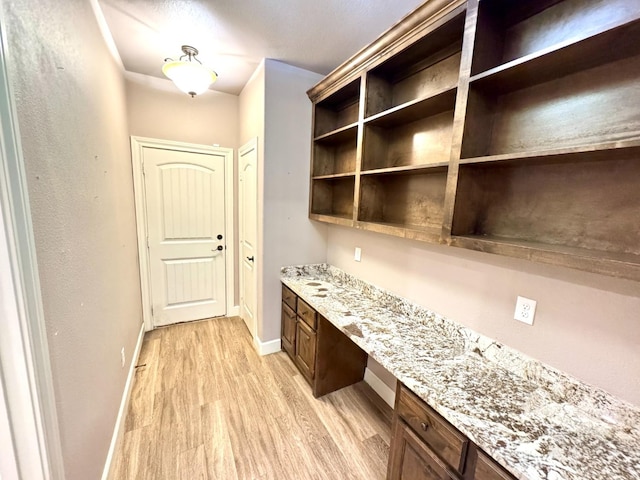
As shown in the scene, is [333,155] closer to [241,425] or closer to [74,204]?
[74,204]

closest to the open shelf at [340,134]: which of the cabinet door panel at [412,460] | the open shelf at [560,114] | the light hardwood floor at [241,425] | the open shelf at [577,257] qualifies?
the open shelf at [560,114]

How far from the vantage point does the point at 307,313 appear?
212cm

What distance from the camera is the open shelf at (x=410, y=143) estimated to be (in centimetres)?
155

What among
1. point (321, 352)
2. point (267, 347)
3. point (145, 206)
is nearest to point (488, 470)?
point (321, 352)

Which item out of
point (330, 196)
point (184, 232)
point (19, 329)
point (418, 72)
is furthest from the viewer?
point (184, 232)

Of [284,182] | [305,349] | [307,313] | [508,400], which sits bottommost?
[305,349]

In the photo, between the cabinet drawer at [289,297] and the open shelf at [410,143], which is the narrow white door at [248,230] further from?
the open shelf at [410,143]

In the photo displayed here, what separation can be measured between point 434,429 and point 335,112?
2459 mm

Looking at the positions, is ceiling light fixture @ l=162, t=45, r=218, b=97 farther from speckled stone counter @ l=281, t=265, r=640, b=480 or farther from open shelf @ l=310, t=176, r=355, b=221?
speckled stone counter @ l=281, t=265, r=640, b=480

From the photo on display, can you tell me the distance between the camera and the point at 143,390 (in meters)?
2.10

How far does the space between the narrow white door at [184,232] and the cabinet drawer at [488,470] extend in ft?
9.82

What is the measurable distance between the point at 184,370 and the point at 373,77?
284 cm

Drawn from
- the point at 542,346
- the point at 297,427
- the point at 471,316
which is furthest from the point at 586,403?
the point at 297,427

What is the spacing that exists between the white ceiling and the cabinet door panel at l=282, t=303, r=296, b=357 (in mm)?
2194
